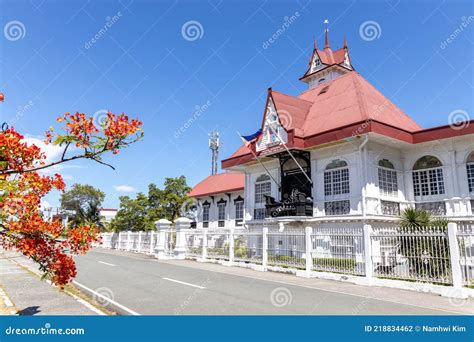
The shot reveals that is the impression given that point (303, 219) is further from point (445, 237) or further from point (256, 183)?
point (445, 237)

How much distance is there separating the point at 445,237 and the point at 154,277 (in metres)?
9.38

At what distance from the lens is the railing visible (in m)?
10.0

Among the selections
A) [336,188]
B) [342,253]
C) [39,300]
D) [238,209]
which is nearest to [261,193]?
[336,188]

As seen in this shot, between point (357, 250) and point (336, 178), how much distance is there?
651cm

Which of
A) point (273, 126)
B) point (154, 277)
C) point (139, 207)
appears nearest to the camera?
point (154, 277)

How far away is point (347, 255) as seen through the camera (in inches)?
504

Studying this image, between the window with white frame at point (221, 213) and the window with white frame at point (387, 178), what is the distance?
1756 cm

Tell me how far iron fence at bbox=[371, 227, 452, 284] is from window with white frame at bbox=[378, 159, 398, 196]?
5.98 meters

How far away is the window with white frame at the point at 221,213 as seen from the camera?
108 feet

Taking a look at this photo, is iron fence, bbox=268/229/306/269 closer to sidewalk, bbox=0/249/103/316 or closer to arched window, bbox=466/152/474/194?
arched window, bbox=466/152/474/194

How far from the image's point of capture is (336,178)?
1855 cm

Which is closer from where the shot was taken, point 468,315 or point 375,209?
point 468,315

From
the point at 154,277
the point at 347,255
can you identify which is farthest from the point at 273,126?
the point at 154,277

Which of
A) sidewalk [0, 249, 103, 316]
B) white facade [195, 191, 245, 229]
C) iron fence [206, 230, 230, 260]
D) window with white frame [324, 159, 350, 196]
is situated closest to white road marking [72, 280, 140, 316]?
sidewalk [0, 249, 103, 316]
